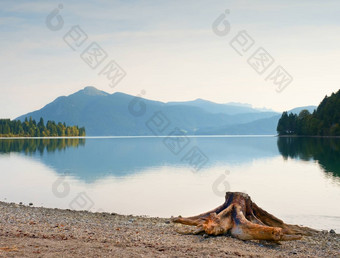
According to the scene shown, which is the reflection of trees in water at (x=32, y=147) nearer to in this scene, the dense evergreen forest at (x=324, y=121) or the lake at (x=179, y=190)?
the lake at (x=179, y=190)

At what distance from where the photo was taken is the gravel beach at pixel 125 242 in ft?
35.8

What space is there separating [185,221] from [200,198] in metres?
11.0

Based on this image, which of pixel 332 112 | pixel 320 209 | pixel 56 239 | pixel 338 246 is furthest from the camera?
pixel 332 112

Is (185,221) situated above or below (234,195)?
below

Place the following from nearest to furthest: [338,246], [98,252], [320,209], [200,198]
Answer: [98,252], [338,246], [320,209], [200,198]

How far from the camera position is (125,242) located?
1238 centimetres

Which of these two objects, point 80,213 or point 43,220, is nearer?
point 43,220

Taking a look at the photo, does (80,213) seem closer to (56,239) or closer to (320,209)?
(56,239)

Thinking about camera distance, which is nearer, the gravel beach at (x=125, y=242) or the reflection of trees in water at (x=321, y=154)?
the gravel beach at (x=125, y=242)

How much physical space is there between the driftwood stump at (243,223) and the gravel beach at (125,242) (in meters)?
0.31

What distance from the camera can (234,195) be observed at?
16016 mm

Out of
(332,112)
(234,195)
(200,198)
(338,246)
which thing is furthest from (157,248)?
(332,112)

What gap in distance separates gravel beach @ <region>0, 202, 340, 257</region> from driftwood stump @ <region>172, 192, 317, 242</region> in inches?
12.1

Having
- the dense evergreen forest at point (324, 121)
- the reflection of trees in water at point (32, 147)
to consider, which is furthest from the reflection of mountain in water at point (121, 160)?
the dense evergreen forest at point (324, 121)
